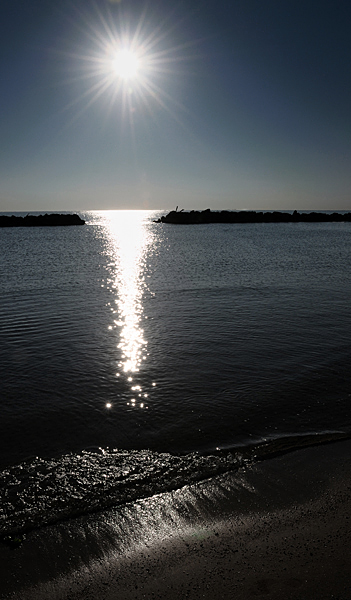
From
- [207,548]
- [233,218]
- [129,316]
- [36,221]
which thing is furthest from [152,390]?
[233,218]

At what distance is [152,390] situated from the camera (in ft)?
37.1

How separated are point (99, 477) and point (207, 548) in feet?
8.99

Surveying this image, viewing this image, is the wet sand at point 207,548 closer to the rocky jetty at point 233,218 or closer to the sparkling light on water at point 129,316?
the sparkling light on water at point 129,316

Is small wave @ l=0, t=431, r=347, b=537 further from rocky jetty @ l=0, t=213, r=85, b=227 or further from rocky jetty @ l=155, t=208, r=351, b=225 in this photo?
rocky jetty @ l=155, t=208, r=351, b=225

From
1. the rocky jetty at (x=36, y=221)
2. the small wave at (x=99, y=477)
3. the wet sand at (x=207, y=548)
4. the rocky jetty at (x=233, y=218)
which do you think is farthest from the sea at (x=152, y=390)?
the rocky jetty at (x=233, y=218)

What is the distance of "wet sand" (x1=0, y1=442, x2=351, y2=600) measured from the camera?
4805 mm

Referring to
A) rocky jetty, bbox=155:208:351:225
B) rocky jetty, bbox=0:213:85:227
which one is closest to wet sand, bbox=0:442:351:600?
rocky jetty, bbox=0:213:85:227

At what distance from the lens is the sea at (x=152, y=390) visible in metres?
7.43

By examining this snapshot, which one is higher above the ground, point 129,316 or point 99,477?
point 129,316

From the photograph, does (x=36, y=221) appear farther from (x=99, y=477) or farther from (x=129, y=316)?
(x=99, y=477)

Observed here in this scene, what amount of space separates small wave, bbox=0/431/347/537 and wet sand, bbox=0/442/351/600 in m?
0.30

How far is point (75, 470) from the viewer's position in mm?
7652

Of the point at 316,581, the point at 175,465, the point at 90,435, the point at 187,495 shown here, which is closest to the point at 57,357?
the point at 90,435

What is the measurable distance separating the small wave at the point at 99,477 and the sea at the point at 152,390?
25 millimetres
